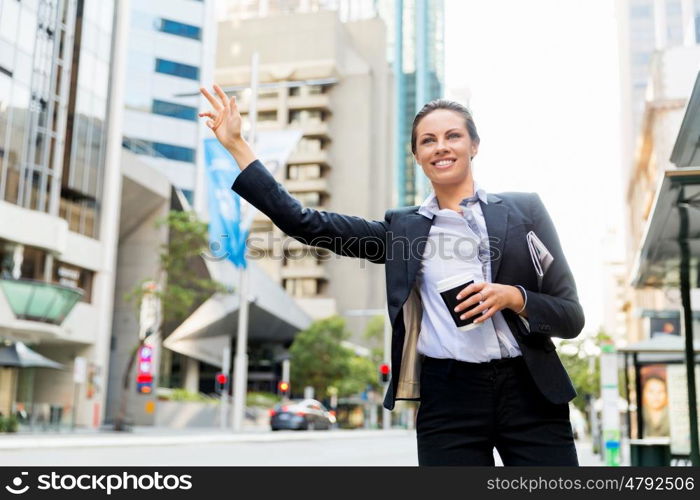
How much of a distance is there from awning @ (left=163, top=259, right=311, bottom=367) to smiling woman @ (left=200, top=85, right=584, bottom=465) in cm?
4296

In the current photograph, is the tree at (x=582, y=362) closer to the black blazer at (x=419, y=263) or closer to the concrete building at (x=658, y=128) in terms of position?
the concrete building at (x=658, y=128)

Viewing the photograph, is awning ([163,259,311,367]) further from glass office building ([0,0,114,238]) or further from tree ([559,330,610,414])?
tree ([559,330,610,414])

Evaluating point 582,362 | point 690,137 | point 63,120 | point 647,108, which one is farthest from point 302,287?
point 690,137

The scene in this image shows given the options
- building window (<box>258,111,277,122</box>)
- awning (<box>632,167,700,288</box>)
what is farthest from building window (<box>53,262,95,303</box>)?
building window (<box>258,111,277,122</box>)

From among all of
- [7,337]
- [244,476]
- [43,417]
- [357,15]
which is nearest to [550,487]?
[244,476]

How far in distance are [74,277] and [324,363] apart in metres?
22.7

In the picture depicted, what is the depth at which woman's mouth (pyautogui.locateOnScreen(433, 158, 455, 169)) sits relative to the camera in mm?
2488

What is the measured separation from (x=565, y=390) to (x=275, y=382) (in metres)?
68.9

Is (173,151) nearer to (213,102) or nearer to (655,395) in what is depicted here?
(655,395)

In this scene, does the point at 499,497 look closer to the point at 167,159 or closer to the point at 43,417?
the point at 43,417

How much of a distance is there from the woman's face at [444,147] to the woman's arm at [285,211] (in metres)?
0.20

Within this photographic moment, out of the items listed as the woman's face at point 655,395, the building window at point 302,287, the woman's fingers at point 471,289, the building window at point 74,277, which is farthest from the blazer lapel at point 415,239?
the building window at point 302,287

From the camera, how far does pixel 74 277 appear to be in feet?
112

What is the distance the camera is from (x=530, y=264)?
2377mm
